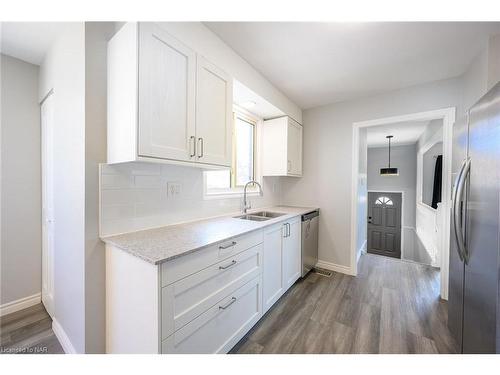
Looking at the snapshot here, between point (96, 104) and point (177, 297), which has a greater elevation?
point (96, 104)

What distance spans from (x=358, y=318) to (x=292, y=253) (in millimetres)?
814

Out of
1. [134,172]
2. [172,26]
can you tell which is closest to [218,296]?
[134,172]

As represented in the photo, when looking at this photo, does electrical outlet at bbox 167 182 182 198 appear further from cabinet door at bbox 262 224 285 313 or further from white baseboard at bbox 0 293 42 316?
white baseboard at bbox 0 293 42 316

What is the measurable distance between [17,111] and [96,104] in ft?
4.31

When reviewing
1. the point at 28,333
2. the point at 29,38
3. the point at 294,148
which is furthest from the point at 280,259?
the point at 29,38

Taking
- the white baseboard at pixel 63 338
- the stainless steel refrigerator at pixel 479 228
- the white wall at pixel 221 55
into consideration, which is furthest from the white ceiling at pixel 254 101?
the white baseboard at pixel 63 338

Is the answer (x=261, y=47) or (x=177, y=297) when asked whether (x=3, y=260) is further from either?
(x=261, y=47)

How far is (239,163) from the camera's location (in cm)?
263

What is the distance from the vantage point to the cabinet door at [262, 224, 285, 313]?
1.80m

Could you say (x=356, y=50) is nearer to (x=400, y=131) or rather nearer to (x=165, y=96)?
(x=165, y=96)

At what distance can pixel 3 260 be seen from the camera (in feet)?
5.90

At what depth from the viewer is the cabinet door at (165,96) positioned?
113 centimetres

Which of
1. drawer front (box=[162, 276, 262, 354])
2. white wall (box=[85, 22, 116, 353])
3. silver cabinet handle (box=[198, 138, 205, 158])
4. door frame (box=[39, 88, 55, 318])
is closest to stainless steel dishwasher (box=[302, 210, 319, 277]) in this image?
drawer front (box=[162, 276, 262, 354])

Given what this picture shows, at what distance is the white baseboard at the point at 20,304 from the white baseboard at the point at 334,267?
327 centimetres
